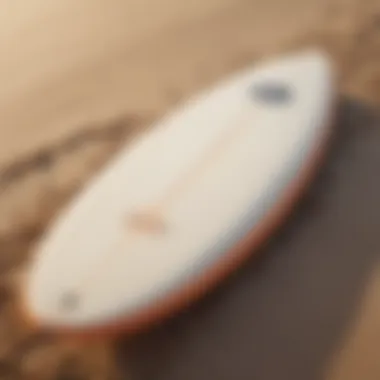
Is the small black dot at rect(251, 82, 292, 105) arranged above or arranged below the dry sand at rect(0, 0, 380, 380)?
below

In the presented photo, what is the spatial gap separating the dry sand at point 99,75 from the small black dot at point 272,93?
0.07m

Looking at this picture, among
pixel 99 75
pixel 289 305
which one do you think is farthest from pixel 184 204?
pixel 99 75

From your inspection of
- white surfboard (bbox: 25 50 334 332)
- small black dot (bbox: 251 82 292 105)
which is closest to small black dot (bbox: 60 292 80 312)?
white surfboard (bbox: 25 50 334 332)

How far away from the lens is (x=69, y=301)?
0.52 m

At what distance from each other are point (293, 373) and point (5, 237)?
0.73 ft

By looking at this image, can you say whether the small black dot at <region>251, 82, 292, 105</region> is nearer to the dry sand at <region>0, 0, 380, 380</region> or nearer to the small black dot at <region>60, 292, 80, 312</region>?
the dry sand at <region>0, 0, 380, 380</region>

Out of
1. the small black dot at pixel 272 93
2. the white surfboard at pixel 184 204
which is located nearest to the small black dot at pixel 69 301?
the white surfboard at pixel 184 204

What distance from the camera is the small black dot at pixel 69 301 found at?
512mm

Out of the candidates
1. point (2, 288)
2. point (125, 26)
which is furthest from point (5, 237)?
point (125, 26)

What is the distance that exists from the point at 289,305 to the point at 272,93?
7.3 inches

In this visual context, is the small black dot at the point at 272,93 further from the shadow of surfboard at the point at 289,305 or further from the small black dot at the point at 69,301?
the small black dot at the point at 69,301

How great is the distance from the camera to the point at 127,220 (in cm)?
57

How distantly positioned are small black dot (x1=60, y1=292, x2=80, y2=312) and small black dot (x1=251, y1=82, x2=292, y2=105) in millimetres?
227

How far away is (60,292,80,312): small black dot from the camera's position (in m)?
0.51
